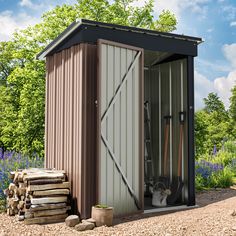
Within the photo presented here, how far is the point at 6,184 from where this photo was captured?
28.0 ft

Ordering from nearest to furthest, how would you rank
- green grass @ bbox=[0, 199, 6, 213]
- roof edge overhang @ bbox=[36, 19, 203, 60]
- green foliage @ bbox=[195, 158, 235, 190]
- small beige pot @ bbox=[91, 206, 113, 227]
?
small beige pot @ bbox=[91, 206, 113, 227], roof edge overhang @ bbox=[36, 19, 203, 60], green grass @ bbox=[0, 199, 6, 213], green foliage @ bbox=[195, 158, 235, 190]

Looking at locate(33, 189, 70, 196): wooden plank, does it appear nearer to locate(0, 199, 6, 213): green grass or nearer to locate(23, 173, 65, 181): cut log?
locate(23, 173, 65, 181): cut log

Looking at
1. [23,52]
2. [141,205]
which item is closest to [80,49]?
[141,205]

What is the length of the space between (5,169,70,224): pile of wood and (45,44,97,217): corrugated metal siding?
0.25 meters

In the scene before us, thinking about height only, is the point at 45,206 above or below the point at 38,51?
below

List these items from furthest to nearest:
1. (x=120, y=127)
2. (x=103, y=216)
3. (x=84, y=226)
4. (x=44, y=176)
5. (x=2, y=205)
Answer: (x=2, y=205), (x=120, y=127), (x=44, y=176), (x=103, y=216), (x=84, y=226)

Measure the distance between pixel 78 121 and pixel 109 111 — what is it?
0.56 metres

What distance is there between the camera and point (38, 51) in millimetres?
15875

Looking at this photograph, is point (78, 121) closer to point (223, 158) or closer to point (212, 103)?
point (223, 158)

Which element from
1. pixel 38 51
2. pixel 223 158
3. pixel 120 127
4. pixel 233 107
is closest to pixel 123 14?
pixel 38 51

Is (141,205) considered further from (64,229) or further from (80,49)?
(80,49)

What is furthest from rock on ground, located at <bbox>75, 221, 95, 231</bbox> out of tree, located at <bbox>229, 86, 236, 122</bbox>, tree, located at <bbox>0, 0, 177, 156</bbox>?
tree, located at <bbox>229, 86, 236, 122</bbox>

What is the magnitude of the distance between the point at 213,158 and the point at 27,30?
9.28 meters

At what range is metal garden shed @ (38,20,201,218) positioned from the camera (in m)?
6.96
